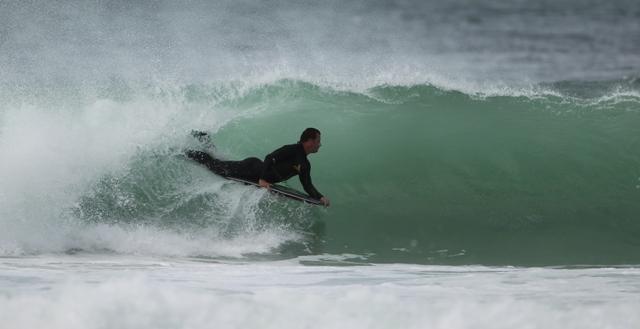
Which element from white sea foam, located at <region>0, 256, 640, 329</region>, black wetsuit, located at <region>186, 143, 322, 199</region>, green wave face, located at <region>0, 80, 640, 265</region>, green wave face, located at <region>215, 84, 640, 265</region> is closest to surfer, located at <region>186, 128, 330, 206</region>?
black wetsuit, located at <region>186, 143, 322, 199</region>

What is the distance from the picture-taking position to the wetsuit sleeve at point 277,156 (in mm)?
7656

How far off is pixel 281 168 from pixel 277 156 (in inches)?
5.2

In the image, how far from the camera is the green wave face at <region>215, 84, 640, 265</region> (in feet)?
27.6

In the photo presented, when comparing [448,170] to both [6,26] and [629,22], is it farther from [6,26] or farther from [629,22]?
[6,26]

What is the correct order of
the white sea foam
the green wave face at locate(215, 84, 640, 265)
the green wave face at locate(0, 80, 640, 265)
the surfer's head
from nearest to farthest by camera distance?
the white sea foam
the surfer's head
the green wave face at locate(0, 80, 640, 265)
the green wave face at locate(215, 84, 640, 265)

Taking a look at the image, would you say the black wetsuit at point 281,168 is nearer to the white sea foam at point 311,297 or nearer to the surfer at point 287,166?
the surfer at point 287,166

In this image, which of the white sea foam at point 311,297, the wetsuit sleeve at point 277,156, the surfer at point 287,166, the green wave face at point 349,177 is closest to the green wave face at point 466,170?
the green wave face at point 349,177

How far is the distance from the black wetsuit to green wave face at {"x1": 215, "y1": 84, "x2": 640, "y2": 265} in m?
0.84

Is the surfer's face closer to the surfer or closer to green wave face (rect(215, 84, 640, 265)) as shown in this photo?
the surfer

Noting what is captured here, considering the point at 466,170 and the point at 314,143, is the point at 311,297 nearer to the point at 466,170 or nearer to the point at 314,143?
the point at 314,143

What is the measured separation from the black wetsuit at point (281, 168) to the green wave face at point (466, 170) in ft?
2.77

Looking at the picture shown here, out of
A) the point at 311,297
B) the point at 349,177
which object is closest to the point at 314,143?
the point at 311,297

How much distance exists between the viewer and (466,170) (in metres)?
10.3

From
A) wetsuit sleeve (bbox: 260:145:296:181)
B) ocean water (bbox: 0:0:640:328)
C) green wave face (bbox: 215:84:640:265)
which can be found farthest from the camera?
green wave face (bbox: 215:84:640:265)
